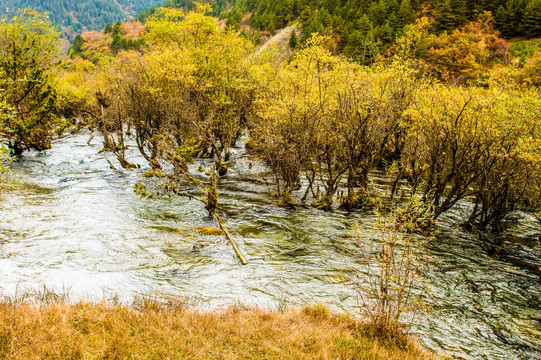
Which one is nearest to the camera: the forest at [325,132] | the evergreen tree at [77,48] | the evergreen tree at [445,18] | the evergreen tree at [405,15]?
the forest at [325,132]

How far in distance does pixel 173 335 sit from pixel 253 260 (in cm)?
621

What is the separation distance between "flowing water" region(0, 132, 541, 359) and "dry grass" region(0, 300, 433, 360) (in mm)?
1381

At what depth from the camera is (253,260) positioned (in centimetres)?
1267

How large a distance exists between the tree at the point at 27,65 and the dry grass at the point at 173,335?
20741 mm

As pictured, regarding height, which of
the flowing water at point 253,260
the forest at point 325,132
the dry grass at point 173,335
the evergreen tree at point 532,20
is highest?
the evergreen tree at point 532,20

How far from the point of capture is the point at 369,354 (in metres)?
6.66

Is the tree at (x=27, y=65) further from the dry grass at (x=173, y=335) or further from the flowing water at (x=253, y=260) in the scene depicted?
the dry grass at (x=173, y=335)

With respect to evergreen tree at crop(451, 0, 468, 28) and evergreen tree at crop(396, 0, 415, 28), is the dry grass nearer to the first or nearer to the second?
evergreen tree at crop(396, 0, 415, 28)

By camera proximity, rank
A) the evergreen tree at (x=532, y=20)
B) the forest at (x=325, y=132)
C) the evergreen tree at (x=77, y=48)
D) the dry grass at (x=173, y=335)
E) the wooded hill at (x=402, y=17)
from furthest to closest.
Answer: the evergreen tree at (x=77, y=48) → the wooded hill at (x=402, y=17) → the evergreen tree at (x=532, y=20) → the forest at (x=325, y=132) → the dry grass at (x=173, y=335)

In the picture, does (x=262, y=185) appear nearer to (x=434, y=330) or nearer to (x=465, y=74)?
(x=434, y=330)

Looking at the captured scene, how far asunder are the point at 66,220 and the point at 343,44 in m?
81.5

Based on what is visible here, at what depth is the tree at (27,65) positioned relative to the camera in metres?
22.0

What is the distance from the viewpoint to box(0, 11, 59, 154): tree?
72.2 feet

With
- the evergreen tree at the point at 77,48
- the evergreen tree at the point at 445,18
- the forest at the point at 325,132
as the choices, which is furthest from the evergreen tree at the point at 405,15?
the evergreen tree at the point at 77,48
